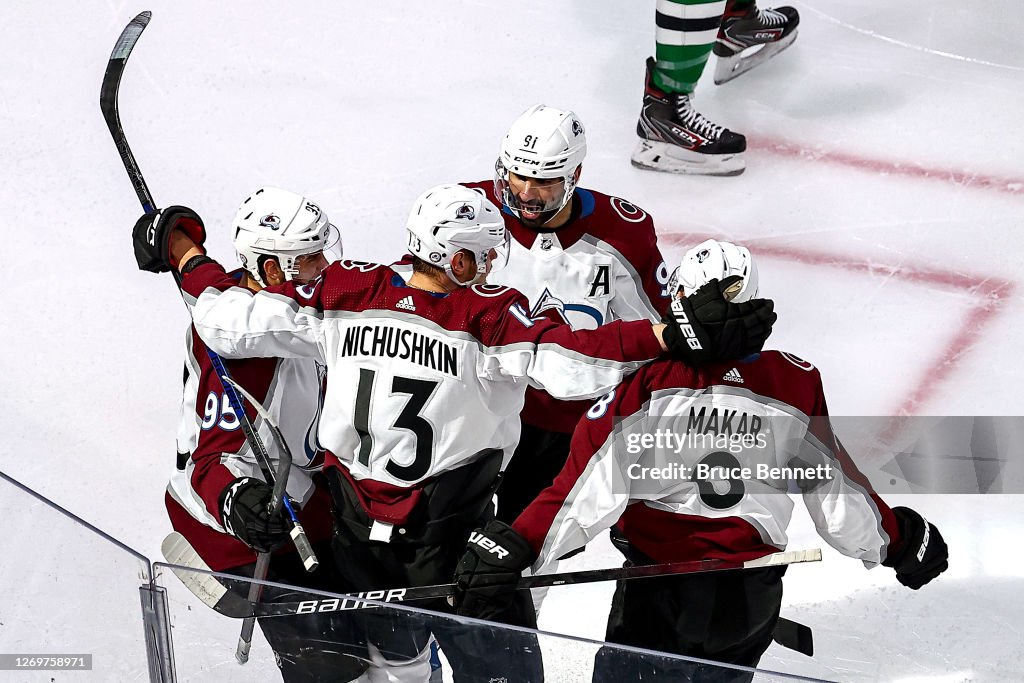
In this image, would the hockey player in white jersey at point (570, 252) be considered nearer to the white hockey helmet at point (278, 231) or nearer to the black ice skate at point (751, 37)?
the white hockey helmet at point (278, 231)

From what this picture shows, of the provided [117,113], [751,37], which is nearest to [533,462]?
[117,113]

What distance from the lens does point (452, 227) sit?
2.46m

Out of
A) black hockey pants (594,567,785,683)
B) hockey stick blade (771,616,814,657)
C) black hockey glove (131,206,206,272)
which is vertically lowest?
hockey stick blade (771,616,814,657)

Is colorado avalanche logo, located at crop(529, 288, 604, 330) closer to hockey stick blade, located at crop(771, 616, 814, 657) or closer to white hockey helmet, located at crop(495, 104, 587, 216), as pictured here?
white hockey helmet, located at crop(495, 104, 587, 216)

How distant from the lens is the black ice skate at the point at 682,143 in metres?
4.62

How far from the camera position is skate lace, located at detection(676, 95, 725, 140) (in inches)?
182

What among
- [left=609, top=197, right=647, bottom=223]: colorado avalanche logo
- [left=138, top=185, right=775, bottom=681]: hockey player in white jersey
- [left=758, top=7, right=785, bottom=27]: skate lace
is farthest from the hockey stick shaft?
[left=758, top=7, right=785, bottom=27]: skate lace

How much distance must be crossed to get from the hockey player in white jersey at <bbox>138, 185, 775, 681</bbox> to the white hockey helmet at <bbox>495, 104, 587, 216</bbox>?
13.9 inches

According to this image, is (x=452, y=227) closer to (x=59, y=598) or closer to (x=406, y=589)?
(x=406, y=589)

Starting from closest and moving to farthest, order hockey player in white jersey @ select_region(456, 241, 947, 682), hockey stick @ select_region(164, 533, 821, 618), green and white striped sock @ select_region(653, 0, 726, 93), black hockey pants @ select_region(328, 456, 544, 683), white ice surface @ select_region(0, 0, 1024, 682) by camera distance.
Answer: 1. hockey stick @ select_region(164, 533, 821, 618)
2. hockey player in white jersey @ select_region(456, 241, 947, 682)
3. black hockey pants @ select_region(328, 456, 544, 683)
4. white ice surface @ select_region(0, 0, 1024, 682)
5. green and white striped sock @ select_region(653, 0, 726, 93)

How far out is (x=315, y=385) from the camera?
2832 mm

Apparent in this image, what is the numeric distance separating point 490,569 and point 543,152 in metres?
0.97

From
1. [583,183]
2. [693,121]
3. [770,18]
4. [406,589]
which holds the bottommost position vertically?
[583,183]

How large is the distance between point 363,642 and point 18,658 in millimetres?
560
